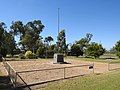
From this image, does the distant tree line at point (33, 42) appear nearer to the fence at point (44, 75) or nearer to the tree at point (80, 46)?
the tree at point (80, 46)

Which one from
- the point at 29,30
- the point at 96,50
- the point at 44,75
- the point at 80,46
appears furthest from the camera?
the point at 29,30

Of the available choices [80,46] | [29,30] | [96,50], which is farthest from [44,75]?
[29,30]

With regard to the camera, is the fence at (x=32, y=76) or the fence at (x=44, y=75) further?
the fence at (x=44, y=75)

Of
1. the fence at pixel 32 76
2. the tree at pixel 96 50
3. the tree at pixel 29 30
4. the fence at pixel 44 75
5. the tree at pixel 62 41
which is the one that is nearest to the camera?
the fence at pixel 32 76

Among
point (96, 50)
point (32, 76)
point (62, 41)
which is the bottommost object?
point (32, 76)

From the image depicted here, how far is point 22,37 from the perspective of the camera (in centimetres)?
8138

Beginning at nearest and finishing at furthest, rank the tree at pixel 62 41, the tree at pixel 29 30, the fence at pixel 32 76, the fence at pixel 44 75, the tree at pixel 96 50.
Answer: the fence at pixel 32 76 → the fence at pixel 44 75 → the tree at pixel 96 50 → the tree at pixel 62 41 → the tree at pixel 29 30

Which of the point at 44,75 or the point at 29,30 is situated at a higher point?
the point at 29,30

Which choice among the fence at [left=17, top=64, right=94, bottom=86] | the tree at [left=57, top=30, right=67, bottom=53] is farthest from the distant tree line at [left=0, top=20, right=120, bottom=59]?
the fence at [left=17, top=64, right=94, bottom=86]

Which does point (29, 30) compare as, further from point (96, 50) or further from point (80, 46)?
point (96, 50)

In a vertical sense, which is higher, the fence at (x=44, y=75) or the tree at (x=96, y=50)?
the tree at (x=96, y=50)

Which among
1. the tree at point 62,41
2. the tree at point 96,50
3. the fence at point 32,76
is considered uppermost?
the tree at point 62,41

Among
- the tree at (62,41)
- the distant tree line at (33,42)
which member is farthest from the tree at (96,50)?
the tree at (62,41)

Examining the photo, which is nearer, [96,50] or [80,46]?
[96,50]
